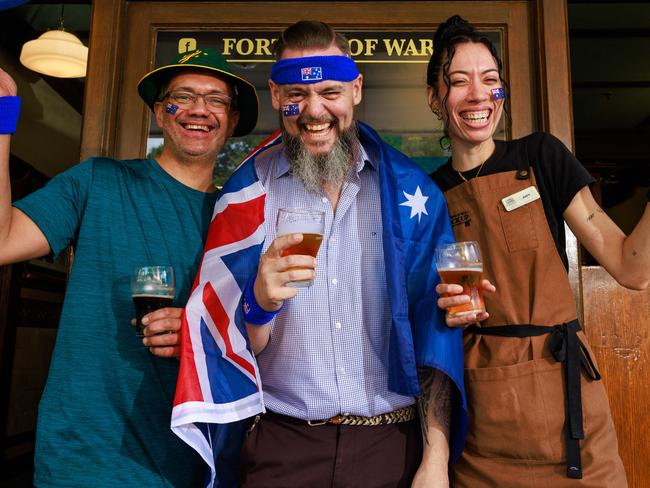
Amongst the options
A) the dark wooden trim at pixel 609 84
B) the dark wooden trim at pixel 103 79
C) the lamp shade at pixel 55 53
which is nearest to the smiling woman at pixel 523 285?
the dark wooden trim at pixel 103 79

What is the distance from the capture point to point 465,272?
149cm

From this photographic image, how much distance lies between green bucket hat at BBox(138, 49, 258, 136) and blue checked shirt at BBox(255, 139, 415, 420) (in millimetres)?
645

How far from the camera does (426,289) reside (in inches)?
63.6

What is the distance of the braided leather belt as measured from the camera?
1543 mm

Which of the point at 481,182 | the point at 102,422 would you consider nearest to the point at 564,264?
the point at 481,182

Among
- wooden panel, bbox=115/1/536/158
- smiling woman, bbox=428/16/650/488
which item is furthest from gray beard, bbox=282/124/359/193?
wooden panel, bbox=115/1/536/158

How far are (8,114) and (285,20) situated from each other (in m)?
1.66

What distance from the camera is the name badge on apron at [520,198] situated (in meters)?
1.71

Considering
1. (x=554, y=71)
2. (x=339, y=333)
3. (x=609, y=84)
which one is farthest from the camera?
(x=609, y=84)

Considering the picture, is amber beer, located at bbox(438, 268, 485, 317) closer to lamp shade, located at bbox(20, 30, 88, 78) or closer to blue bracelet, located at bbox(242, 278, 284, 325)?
blue bracelet, located at bbox(242, 278, 284, 325)

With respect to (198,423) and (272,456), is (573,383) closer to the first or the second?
(272,456)

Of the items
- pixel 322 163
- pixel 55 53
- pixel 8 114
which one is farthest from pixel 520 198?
pixel 55 53

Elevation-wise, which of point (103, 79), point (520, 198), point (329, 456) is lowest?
point (329, 456)

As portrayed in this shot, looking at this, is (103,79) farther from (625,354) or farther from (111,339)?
(625,354)
